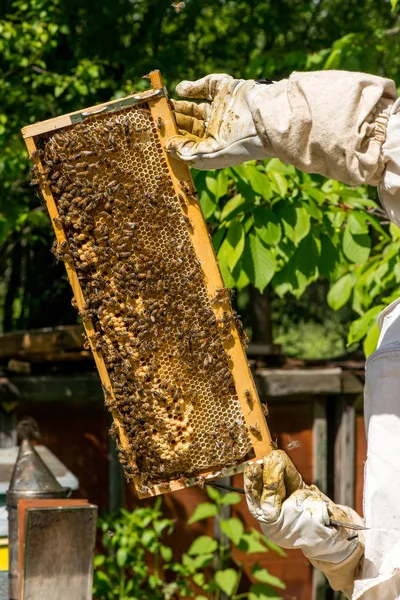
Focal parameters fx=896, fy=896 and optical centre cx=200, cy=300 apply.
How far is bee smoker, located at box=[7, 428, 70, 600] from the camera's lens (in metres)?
3.91

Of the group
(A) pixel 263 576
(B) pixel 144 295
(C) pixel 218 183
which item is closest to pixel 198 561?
(A) pixel 263 576

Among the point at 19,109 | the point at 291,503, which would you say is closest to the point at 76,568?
the point at 291,503

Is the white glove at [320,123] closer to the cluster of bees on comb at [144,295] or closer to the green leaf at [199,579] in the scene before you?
the cluster of bees on comb at [144,295]

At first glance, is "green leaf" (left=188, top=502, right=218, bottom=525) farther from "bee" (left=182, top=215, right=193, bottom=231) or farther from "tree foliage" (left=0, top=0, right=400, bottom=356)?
"bee" (left=182, top=215, right=193, bottom=231)

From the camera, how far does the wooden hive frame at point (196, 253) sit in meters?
2.43

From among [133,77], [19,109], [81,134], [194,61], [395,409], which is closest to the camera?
[395,409]

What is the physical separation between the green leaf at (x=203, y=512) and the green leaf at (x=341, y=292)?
2.53m

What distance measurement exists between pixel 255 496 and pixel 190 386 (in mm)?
434

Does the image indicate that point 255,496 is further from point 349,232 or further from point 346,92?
point 349,232

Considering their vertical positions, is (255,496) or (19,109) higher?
(19,109)

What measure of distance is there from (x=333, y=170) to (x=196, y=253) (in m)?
0.57

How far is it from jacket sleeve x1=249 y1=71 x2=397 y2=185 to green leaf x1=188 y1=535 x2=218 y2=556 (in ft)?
17.2

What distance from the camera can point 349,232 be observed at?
169 inches

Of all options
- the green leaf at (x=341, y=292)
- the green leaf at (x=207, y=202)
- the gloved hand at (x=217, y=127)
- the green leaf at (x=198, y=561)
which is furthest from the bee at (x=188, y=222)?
the green leaf at (x=198, y=561)
